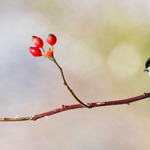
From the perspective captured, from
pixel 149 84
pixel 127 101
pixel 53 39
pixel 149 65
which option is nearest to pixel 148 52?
pixel 149 84

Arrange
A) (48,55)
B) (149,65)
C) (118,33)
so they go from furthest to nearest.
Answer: (118,33) → (149,65) → (48,55)

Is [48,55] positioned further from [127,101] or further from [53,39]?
[127,101]

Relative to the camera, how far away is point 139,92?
186 cm

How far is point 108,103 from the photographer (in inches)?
22.6

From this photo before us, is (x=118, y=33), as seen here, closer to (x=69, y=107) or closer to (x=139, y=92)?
(x=139, y=92)

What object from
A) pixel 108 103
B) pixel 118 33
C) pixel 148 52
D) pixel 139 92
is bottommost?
pixel 139 92

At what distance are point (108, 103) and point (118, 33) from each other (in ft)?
5.24

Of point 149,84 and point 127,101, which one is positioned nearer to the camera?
point 127,101


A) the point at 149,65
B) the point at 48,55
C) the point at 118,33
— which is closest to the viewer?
the point at 48,55

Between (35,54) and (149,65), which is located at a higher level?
(35,54)

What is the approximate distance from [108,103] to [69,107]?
15 cm

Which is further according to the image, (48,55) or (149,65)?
(149,65)

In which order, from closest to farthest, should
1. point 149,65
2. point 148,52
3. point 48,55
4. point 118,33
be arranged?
point 48,55
point 149,65
point 148,52
point 118,33

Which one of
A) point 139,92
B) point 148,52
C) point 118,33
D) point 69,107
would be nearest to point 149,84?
point 139,92
